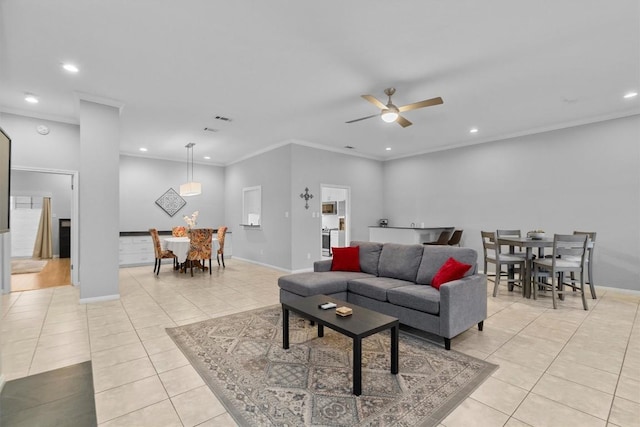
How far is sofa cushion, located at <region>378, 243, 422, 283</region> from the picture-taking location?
3.70 metres

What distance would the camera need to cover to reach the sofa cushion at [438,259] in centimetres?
334

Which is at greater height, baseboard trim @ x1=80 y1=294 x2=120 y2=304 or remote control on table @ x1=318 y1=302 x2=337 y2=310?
remote control on table @ x1=318 y1=302 x2=337 y2=310

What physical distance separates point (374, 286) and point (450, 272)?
2.67 feet

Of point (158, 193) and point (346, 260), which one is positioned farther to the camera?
point (158, 193)

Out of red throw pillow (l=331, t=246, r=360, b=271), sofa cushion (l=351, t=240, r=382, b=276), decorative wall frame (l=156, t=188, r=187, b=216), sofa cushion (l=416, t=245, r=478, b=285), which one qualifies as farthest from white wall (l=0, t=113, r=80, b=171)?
sofa cushion (l=416, t=245, r=478, b=285)

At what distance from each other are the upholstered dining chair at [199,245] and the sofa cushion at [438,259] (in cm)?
445

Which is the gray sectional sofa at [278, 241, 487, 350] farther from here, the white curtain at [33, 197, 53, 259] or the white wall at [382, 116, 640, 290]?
the white curtain at [33, 197, 53, 259]

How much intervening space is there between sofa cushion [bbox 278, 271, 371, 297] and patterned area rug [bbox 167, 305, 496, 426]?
0.43 metres

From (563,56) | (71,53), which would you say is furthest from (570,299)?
(71,53)

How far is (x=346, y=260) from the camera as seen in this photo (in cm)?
427

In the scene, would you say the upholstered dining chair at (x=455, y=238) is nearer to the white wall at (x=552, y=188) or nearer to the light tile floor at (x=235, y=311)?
the white wall at (x=552, y=188)

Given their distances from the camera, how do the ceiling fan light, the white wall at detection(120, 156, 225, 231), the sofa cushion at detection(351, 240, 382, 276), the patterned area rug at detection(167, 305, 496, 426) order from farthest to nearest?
the white wall at detection(120, 156, 225, 231) → the sofa cushion at detection(351, 240, 382, 276) → the ceiling fan light → the patterned area rug at detection(167, 305, 496, 426)

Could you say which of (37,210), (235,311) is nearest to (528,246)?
(235,311)

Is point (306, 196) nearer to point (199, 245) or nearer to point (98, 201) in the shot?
point (199, 245)
